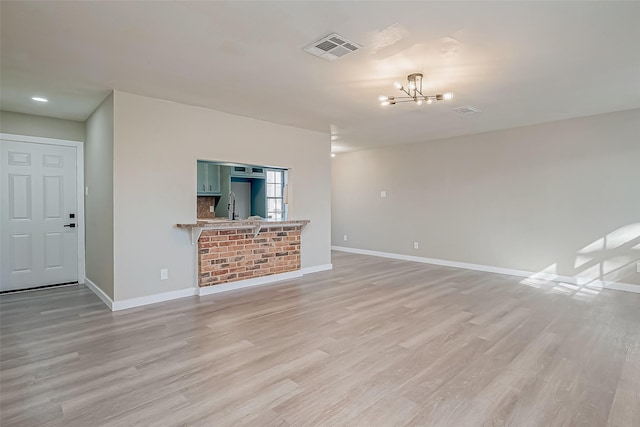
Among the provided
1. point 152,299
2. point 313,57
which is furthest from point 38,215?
point 313,57

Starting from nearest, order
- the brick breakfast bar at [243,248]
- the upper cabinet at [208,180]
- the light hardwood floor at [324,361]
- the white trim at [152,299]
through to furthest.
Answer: the light hardwood floor at [324,361] < the white trim at [152,299] < the brick breakfast bar at [243,248] < the upper cabinet at [208,180]

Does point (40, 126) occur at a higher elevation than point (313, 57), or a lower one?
lower

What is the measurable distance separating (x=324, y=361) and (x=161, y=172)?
298 cm

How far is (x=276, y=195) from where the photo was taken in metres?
5.75

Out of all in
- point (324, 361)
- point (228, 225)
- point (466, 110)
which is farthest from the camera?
point (466, 110)

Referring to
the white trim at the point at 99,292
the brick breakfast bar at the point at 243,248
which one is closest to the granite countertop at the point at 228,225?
the brick breakfast bar at the point at 243,248

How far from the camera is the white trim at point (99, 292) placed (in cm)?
385

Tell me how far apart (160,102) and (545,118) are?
5.43 metres

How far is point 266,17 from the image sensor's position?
2.28 m

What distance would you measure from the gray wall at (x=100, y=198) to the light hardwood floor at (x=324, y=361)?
0.43 m

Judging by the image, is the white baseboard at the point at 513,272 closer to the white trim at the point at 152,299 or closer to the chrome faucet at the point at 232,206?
the chrome faucet at the point at 232,206

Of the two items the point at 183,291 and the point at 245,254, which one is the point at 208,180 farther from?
the point at 183,291

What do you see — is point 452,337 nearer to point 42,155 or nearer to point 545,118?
point 545,118

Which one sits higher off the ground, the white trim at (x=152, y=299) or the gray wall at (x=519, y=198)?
the gray wall at (x=519, y=198)
